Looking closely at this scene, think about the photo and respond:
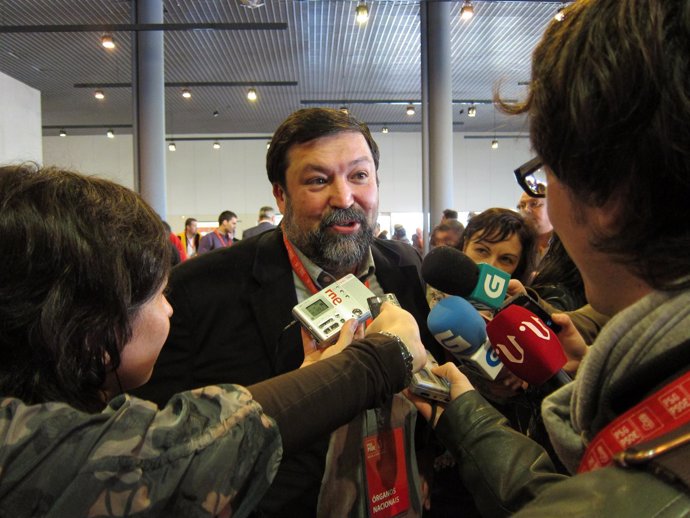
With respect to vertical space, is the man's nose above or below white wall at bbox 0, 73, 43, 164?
below

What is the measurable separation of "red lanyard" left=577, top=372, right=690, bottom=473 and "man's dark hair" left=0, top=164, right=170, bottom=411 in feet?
2.21

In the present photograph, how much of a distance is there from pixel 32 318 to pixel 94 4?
25.8ft

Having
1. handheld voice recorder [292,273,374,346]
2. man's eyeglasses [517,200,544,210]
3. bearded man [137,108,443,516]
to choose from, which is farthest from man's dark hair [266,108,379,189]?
man's eyeglasses [517,200,544,210]

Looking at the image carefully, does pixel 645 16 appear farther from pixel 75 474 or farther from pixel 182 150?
pixel 182 150

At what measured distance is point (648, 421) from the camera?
18.1 inches

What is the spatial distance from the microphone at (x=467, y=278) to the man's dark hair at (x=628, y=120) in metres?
0.57

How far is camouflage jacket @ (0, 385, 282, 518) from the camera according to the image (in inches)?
23.3

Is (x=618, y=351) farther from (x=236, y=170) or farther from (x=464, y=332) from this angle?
(x=236, y=170)

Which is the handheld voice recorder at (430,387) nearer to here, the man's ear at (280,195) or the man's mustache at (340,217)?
the man's mustache at (340,217)

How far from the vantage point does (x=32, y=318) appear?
73cm

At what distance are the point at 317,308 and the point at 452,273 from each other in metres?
0.32

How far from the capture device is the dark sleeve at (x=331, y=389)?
0.78 metres

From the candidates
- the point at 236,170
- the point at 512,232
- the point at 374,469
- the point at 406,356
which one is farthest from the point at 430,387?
the point at 236,170

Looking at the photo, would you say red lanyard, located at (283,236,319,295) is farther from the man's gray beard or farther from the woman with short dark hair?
the woman with short dark hair
